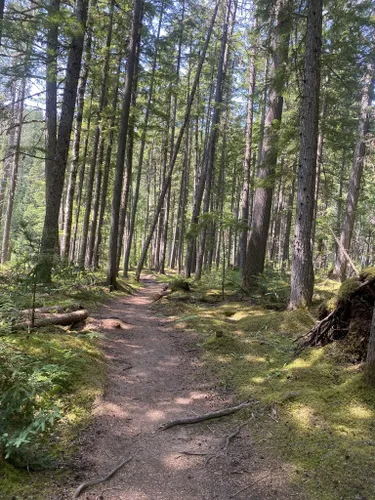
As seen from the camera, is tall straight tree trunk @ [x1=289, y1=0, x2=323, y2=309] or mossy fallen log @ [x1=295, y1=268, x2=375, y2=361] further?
tall straight tree trunk @ [x1=289, y1=0, x2=323, y2=309]

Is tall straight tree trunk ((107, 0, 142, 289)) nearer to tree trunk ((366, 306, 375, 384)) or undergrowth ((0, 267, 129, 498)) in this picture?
undergrowth ((0, 267, 129, 498))

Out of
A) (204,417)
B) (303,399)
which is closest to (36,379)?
(204,417)

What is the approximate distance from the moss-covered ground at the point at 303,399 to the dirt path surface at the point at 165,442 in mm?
256

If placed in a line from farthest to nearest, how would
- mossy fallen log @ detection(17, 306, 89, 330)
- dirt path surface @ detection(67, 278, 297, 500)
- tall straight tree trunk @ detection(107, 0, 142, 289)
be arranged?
tall straight tree trunk @ detection(107, 0, 142, 289) → mossy fallen log @ detection(17, 306, 89, 330) → dirt path surface @ detection(67, 278, 297, 500)

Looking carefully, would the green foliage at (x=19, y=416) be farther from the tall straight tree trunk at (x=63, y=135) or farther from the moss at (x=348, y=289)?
the tall straight tree trunk at (x=63, y=135)

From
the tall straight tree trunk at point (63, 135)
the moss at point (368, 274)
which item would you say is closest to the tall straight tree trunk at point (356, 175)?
the moss at point (368, 274)

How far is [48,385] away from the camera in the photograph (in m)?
3.64

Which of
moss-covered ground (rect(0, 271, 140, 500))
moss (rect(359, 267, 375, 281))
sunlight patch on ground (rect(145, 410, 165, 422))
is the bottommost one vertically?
sunlight patch on ground (rect(145, 410, 165, 422))

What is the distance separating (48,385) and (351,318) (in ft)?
14.4

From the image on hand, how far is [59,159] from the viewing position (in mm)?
10141

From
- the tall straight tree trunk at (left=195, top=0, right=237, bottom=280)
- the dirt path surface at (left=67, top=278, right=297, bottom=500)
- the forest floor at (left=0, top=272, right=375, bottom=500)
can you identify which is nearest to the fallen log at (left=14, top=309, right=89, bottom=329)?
the forest floor at (left=0, top=272, right=375, bottom=500)

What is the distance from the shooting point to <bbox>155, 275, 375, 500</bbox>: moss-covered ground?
10.4 ft

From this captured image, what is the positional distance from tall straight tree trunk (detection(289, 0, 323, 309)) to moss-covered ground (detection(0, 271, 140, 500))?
4.68 m

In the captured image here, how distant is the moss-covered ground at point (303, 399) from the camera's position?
124 inches
